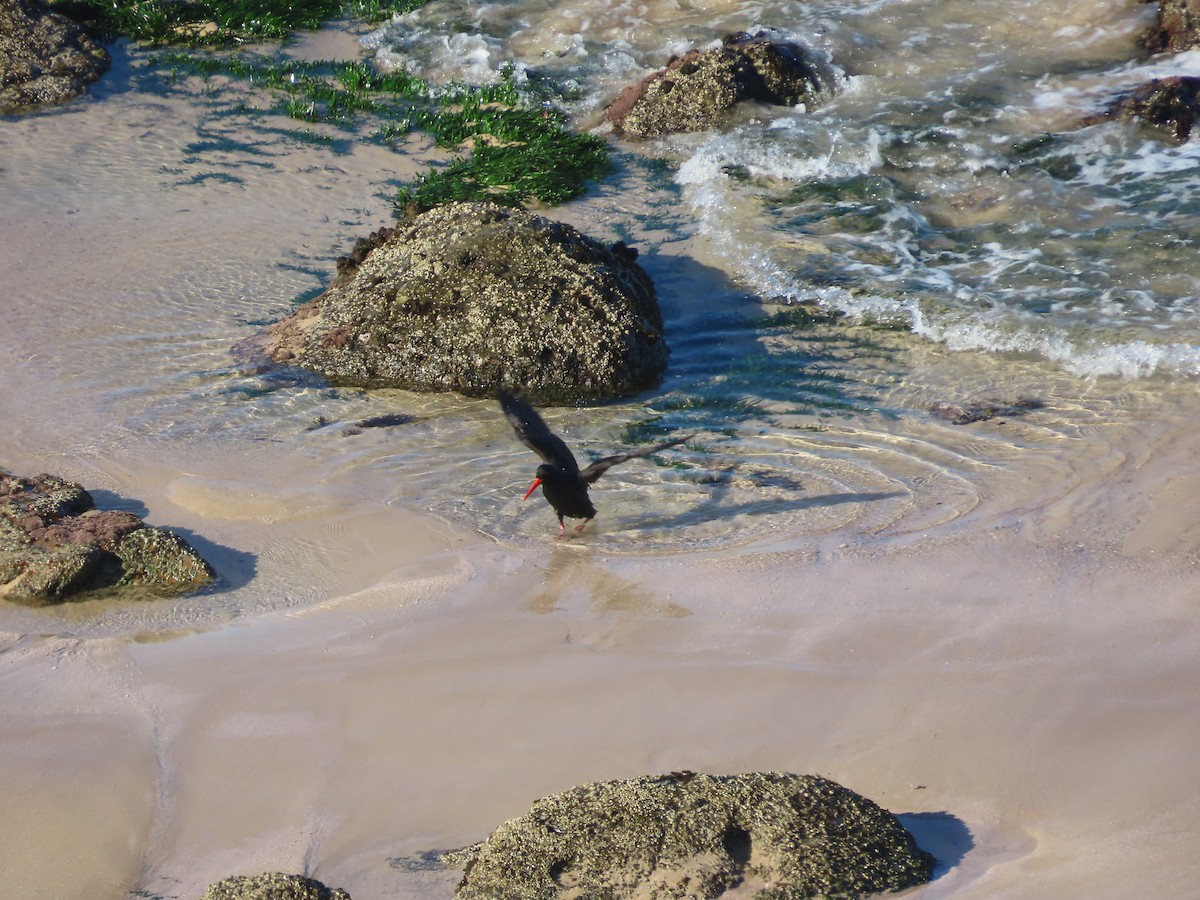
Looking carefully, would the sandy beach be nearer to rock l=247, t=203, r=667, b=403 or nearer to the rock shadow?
the rock shadow

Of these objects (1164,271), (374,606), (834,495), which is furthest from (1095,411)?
(374,606)

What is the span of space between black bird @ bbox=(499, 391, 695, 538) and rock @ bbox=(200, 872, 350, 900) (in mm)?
2894

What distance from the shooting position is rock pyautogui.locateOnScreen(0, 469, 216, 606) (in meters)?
5.42

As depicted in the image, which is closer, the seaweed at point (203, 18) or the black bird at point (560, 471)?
the black bird at point (560, 471)

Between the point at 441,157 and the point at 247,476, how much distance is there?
19.5 ft

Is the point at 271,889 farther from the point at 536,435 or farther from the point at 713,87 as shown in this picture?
the point at 713,87

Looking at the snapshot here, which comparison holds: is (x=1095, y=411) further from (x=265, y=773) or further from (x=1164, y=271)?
(x=265, y=773)

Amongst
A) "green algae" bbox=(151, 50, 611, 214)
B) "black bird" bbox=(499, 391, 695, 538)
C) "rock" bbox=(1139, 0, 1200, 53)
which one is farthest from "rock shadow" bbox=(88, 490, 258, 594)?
"rock" bbox=(1139, 0, 1200, 53)

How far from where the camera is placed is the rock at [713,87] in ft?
40.8

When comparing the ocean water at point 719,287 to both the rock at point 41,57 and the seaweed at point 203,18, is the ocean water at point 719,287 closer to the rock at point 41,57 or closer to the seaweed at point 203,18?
the rock at point 41,57

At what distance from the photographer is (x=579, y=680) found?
4.84m

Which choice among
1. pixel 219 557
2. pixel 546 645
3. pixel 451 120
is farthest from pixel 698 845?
pixel 451 120

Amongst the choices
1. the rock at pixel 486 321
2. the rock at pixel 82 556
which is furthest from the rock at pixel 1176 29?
the rock at pixel 82 556

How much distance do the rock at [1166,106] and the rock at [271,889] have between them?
36.5ft
